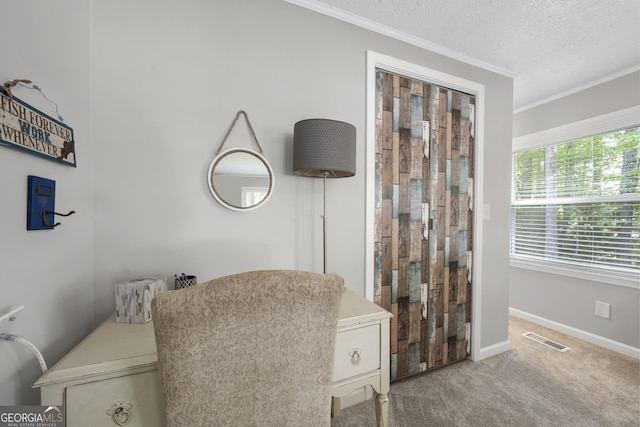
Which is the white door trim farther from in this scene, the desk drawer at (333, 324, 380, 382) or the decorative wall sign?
the decorative wall sign

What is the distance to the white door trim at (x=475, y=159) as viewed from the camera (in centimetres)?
182

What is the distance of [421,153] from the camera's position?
2039 mm

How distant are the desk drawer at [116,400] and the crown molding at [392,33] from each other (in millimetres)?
1973

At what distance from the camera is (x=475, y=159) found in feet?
7.48

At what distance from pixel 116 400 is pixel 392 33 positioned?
2.41 metres

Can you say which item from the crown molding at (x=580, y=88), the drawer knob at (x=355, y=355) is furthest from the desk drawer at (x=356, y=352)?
the crown molding at (x=580, y=88)

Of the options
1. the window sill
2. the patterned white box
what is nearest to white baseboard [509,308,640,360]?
the window sill

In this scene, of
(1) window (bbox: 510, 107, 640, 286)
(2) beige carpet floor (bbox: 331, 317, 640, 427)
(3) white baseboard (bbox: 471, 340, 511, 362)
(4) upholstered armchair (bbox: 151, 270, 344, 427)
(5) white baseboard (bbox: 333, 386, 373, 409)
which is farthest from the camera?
(1) window (bbox: 510, 107, 640, 286)

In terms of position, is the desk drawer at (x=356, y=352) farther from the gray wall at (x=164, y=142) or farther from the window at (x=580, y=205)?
the window at (x=580, y=205)

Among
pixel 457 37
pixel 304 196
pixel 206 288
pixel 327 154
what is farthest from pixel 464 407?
pixel 457 37

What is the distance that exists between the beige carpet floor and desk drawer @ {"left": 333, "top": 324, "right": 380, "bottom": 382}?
738 millimetres

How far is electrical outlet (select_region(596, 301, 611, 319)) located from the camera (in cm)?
249

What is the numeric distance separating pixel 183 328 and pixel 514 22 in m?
2.54

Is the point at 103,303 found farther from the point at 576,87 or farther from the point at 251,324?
the point at 576,87
